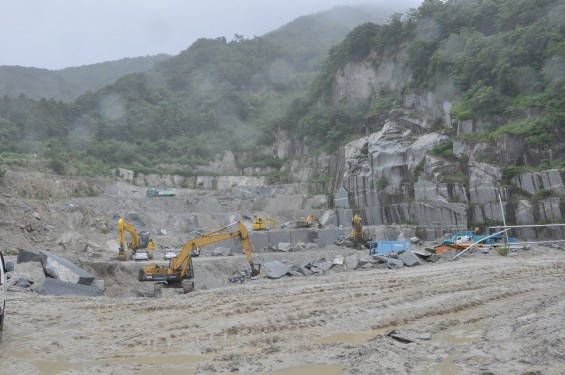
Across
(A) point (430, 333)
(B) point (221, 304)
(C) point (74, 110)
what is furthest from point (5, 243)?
(C) point (74, 110)

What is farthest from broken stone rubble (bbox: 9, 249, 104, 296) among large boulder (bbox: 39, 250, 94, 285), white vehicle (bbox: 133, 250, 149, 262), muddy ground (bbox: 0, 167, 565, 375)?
white vehicle (bbox: 133, 250, 149, 262)

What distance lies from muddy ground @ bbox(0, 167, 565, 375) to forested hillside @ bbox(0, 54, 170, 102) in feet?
395

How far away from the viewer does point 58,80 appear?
467ft

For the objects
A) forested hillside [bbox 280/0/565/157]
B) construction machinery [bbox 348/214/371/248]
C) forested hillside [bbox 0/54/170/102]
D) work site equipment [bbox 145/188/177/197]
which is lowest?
construction machinery [bbox 348/214/371/248]

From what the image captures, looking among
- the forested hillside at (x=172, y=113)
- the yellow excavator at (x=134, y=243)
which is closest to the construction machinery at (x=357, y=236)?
the yellow excavator at (x=134, y=243)

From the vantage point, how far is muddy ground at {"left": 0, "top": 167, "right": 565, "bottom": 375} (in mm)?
5543

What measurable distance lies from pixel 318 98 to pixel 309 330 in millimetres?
61757

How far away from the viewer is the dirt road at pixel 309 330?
5.52 meters

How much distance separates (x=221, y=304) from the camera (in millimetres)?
10312

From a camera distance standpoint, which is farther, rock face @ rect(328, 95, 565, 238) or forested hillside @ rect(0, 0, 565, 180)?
forested hillside @ rect(0, 0, 565, 180)

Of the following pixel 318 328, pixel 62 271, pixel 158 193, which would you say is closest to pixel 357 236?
pixel 62 271

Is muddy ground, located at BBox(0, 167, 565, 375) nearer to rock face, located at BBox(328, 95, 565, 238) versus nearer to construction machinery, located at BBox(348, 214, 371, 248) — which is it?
construction machinery, located at BBox(348, 214, 371, 248)

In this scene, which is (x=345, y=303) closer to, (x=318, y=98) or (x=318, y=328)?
(x=318, y=328)

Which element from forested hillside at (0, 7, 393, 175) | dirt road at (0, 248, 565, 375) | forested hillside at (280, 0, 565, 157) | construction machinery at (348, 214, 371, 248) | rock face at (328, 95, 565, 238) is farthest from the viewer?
forested hillside at (0, 7, 393, 175)
